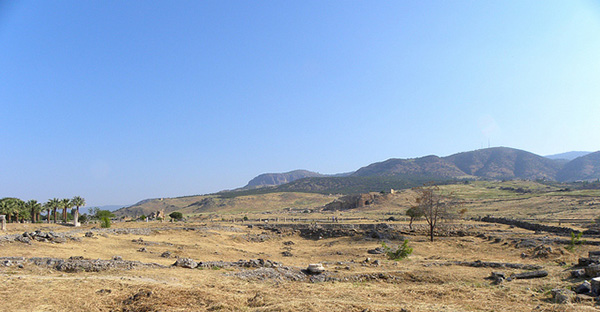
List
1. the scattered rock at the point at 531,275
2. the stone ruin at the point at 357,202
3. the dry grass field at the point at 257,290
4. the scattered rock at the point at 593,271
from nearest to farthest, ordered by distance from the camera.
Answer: the dry grass field at the point at 257,290
the scattered rock at the point at 593,271
the scattered rock at the point at 531,275
the stone ruin at the point at 357,202

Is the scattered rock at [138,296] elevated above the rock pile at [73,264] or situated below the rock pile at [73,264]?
below

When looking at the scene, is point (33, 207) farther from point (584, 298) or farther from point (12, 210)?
point (584, 298)

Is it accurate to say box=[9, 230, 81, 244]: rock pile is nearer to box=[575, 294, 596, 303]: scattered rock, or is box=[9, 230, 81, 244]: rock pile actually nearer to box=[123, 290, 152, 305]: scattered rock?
box=[123, 290, 152, 305]: scattered rock

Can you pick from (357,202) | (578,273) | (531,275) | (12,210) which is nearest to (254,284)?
(531,275)

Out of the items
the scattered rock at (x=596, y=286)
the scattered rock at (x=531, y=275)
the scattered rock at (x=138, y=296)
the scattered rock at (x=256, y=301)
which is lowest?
the scattered rock at (x=531, y=275)

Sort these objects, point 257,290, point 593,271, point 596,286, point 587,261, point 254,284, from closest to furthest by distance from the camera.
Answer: point 596,286, point 257,290, point 593,271, point 254,284, point 587,261

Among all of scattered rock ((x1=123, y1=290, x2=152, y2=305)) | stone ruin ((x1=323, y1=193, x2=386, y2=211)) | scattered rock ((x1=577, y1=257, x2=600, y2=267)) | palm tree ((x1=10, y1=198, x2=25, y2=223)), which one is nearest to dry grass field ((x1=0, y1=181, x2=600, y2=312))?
scattered rock ((x1=123, y1=290, x2=152, y2=305))

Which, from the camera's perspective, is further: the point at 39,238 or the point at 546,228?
the point at 546,228

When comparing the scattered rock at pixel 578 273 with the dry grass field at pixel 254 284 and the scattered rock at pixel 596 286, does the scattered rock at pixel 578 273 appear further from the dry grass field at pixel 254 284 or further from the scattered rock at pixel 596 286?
the scattered rock at pixel 596 286

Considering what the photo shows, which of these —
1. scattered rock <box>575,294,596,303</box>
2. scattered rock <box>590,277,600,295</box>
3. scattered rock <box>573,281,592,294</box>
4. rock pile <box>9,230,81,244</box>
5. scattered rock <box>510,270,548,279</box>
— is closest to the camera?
scattered rock <box>575,294,596,303</box>

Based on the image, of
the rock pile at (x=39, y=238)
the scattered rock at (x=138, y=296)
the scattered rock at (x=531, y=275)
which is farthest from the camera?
the rock pile at (x=39, y=238)

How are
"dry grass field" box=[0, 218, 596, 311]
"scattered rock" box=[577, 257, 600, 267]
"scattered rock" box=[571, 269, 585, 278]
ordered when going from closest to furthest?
1. "dry grass field" box=[0, 218, 596, 311]
2. "scattered rock" box=[571, 269, 585, 278]
3. "scattered rock" box=[577, 257, 600, 267]

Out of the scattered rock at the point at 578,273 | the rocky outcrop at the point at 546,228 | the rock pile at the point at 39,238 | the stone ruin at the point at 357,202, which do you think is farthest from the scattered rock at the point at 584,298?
the stone ruin at the point at 357,202

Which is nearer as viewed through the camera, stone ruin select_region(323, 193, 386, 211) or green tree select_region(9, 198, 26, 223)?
green tree select_region(9, 198, 26, 223)
